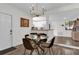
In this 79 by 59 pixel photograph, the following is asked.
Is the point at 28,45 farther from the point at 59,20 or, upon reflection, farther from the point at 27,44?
the point at 59,20

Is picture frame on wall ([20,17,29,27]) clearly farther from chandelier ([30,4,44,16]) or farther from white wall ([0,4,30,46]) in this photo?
chandelier ([30,4,44,16])

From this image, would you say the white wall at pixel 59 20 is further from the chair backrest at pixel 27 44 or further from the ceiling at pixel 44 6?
the chair backrest at pixel 27 44

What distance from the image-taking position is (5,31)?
2873mm

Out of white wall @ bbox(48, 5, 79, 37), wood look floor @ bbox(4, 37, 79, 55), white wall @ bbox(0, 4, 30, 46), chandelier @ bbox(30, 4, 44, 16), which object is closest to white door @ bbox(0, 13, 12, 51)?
white wall @ bbox(0, 4, 30, 46)

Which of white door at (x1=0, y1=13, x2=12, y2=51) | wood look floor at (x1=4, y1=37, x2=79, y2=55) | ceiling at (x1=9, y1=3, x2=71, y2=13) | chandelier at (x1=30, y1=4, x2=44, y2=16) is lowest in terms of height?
wood look floor at (x1=4, y1=37, x2=79, y2=55)

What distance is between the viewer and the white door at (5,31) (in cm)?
279

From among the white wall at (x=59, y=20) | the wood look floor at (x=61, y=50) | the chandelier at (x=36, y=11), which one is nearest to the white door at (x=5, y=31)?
the wood look floor at (x=61, y=50)

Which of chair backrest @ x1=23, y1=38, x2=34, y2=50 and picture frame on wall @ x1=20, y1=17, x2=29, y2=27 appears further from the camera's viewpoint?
picture frame on wall @ x1=20, y1=17, x2=29, y2=27

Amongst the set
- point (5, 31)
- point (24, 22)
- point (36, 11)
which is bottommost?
point (5, 31)

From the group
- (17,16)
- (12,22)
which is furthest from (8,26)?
(17,16)

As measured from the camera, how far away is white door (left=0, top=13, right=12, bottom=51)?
9.17 feet

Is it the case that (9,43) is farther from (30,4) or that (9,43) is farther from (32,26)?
(30,4)

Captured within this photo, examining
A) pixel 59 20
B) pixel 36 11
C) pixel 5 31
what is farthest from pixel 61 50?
pixel 5 31

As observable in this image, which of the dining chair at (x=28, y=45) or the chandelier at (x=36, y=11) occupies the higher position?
the chandelier at (x=36, y=11)
